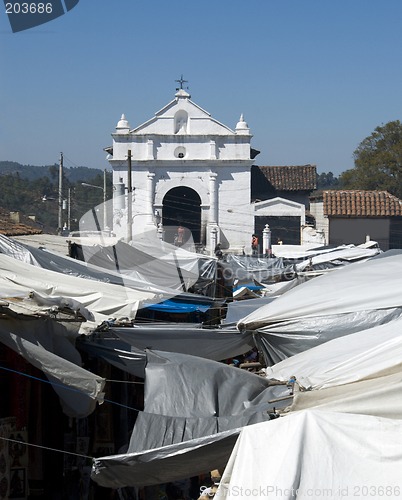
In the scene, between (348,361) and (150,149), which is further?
(150,149)

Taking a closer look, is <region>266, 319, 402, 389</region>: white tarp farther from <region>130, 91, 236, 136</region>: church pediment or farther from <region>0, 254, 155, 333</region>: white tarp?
<region>130, 91, 236, 136</region>: church pediment

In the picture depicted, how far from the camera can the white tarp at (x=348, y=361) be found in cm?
575

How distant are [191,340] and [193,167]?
26836 mm

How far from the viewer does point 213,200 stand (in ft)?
115

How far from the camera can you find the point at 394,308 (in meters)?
7.97

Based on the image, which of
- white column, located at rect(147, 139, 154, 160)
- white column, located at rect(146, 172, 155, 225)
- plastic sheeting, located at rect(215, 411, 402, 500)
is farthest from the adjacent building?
plastic sheeting, located at rect(215, 411, 402, 500)

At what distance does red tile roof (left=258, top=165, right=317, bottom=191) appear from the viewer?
41125mm

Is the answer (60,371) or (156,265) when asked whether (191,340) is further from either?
(156,265)

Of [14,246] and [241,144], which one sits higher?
[241,144]

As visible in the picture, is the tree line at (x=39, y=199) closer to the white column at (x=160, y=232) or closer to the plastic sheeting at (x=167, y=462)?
the white column at (x=160, y=232)

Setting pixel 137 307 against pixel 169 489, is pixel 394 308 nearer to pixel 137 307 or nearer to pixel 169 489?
pixel 169 489

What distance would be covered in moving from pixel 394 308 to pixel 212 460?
9.89 ft

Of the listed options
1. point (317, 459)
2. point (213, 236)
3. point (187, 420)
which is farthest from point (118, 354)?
point (213, 236)

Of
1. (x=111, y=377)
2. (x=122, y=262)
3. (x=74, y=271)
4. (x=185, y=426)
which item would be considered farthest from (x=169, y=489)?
(x=122, y=262)
